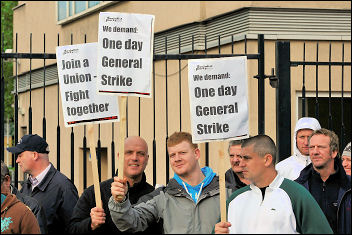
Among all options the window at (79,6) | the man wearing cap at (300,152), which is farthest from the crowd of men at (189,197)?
the window at (79,6)

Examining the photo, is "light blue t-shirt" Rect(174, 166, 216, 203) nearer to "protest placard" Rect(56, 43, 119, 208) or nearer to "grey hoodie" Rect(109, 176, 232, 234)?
"grey hoodie" Rect(109, 176, 232, 234)

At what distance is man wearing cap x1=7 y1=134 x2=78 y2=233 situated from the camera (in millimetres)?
8031

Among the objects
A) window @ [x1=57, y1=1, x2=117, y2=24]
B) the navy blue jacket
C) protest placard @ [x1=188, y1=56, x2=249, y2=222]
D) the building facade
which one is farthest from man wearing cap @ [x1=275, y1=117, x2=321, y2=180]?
window @ [x1=57, y1=1, x2=117, y2=24]

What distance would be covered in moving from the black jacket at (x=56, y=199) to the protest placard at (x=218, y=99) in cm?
158

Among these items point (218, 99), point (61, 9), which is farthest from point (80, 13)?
point (218, 99)

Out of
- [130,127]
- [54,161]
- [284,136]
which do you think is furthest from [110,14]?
[54,161]

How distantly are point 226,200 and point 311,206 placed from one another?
72 cm

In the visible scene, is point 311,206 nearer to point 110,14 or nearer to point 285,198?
point 285,198

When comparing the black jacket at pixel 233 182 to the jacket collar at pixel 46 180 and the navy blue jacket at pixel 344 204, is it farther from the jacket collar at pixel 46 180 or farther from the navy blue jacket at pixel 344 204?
the jacket collar at pixel 46 180

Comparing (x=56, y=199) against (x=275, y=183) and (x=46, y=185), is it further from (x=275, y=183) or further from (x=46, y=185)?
(x=275, y=183)

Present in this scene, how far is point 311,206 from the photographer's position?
6102mm

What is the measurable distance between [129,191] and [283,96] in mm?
2643

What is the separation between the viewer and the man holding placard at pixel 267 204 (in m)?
6.09

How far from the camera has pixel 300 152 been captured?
8680mm
